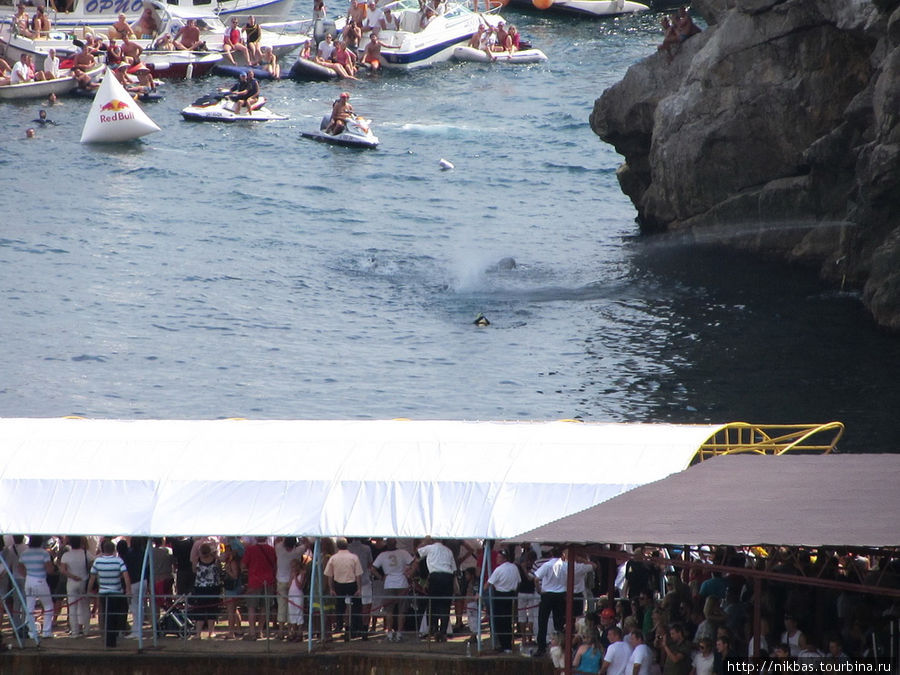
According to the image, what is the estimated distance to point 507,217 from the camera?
48250 millimetres

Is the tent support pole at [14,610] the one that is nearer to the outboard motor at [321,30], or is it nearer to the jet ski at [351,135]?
the jet ski at [351,135]

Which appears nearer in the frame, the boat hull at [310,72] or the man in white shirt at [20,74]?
the man in white shirt at [20,74]

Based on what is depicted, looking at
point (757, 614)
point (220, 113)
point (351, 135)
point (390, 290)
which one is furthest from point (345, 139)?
point (757, 614)

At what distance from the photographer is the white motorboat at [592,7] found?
2825 inches

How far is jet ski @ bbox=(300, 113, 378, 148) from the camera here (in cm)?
5384

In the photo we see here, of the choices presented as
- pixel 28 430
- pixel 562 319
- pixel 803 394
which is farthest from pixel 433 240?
pixel 28 430

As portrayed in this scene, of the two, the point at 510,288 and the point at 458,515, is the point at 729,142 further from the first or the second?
the point at 458,515

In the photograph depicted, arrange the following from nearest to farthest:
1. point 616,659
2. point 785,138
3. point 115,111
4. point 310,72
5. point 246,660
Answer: point 616,659, point 246,660, point 785,138, point 115,111, point 310,72

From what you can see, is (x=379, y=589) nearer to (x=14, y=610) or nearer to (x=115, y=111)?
(x=14, y=610)

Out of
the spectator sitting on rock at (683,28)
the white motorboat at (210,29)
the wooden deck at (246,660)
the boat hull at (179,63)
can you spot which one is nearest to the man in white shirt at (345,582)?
the wooden deck at (246,660)

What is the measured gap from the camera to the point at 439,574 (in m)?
17.8

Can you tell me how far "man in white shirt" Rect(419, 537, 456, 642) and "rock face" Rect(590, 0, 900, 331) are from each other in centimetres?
1845

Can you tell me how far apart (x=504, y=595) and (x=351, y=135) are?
38248 mm

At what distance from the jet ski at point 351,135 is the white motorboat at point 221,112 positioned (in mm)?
2767
